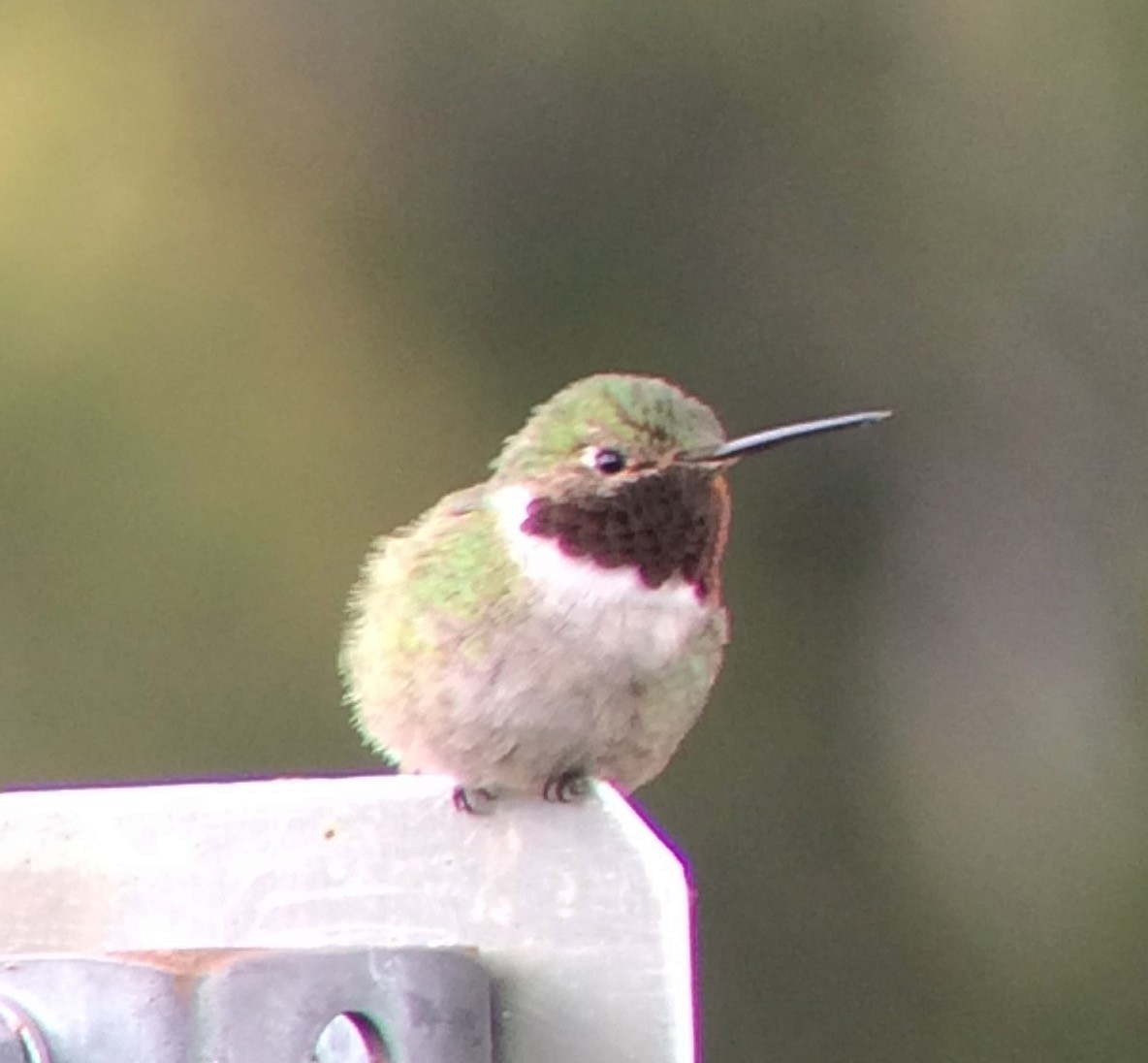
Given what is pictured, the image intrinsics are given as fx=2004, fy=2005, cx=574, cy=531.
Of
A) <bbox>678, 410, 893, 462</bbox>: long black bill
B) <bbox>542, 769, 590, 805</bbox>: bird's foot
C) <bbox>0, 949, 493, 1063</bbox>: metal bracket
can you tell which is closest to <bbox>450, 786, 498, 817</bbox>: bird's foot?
<bbox>542, 769, 590, 805</bbox>: bird's foot

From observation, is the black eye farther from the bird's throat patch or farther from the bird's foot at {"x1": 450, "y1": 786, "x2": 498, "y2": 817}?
the bird's foot at {"x1": 450, "y1": 786, "x2": 498, "y2": 817}

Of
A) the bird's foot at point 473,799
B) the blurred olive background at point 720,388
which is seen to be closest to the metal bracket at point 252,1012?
the bird's foot at point 473,799

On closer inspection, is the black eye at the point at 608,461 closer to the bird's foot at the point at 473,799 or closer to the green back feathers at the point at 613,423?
the green back feathers at the point at 613,423

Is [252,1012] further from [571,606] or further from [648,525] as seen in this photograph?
[648,525]

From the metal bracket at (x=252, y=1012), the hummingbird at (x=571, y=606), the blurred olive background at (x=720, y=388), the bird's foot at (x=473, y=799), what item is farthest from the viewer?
the blurred olive background at (x=720, y=388)

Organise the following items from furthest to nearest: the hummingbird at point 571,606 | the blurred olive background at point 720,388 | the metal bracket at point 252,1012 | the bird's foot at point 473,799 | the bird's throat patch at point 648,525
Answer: the blurred olive background at point 720,388 → the bird's throat patch at point 648,525 → the hummingbird at point 571,606 → the bird's foot at point 473,799 → the metal bracket at point 252,1012

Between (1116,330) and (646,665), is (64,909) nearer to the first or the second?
(646,665)
